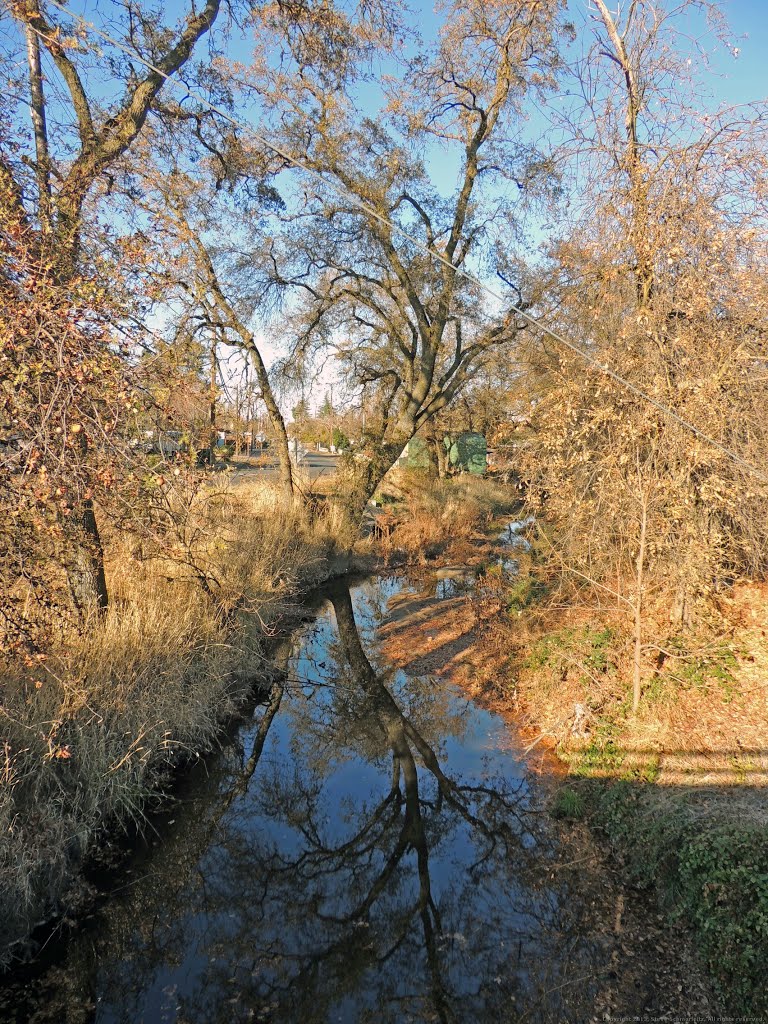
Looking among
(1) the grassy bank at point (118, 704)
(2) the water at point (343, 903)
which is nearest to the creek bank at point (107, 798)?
(1) the grassy bank at point (118, 704)

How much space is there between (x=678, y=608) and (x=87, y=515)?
646cm

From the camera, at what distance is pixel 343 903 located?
5.32m

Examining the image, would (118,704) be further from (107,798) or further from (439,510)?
(439,510)

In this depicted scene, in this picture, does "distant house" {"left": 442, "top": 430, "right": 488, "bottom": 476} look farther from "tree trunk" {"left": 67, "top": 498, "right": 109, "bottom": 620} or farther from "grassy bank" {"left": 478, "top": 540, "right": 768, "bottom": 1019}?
"tree trunk" {"left": 67, "top": 498, "right": 109, "bottom": 620}

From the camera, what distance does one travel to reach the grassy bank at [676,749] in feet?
14.0

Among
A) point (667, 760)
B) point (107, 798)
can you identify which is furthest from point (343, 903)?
point (667, 760)

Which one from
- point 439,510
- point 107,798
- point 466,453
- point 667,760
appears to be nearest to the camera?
point 107,798

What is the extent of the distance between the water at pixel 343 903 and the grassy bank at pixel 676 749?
59cm

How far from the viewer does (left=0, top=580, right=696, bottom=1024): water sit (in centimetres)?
430

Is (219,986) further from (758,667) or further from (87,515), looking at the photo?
(758,667)

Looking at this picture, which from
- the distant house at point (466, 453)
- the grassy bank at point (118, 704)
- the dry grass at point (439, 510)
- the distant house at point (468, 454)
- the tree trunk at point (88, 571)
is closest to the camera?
the grassy bank at point (118, 704)

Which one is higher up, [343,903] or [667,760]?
[667,760]

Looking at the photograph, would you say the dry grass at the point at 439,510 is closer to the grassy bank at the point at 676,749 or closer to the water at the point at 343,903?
the grassy bank at the point at 676,749

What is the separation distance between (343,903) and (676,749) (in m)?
3.28
